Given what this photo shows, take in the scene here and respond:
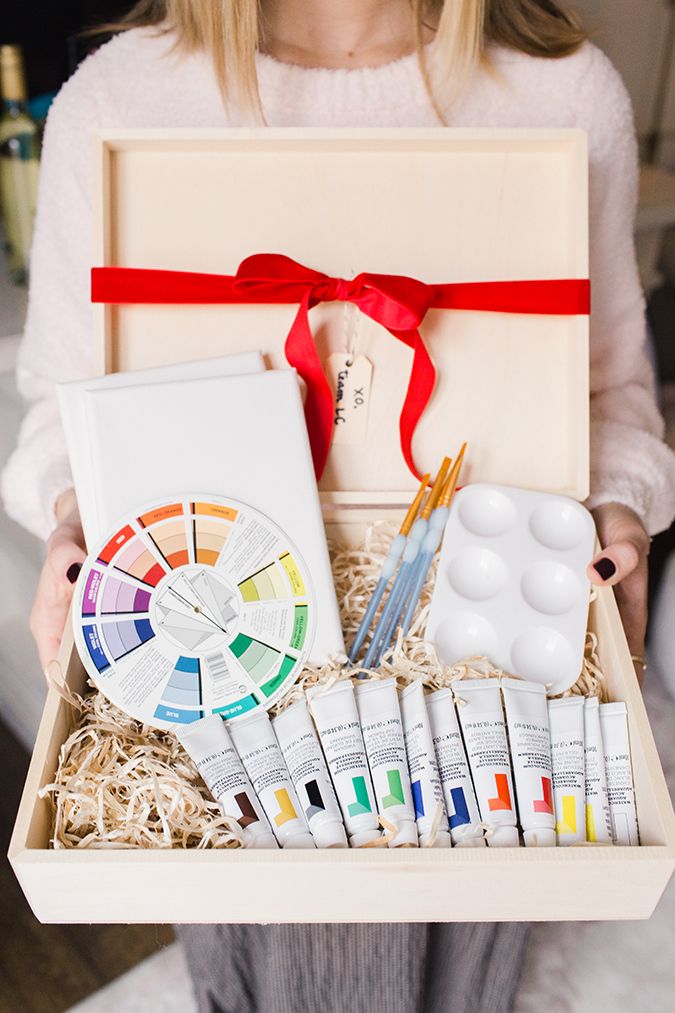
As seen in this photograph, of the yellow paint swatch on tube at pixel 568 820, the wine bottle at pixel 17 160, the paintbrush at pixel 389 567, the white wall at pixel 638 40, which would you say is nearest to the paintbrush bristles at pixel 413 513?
the paintbrush at pixel 389 567

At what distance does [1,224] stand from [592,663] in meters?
1.19

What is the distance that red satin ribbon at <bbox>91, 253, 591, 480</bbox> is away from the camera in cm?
73

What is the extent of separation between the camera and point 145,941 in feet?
4.00

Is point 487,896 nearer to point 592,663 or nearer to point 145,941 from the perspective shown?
point 592,663

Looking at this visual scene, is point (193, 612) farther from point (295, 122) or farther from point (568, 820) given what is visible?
point (295, 122)

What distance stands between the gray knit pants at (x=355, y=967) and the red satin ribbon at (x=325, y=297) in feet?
1.31

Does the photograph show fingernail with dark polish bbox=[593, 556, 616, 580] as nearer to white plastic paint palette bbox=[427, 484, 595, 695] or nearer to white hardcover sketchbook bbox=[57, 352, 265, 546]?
white plastic paint palette bbox=[427, 484, 595, 695]

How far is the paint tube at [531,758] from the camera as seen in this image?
0.57 meters

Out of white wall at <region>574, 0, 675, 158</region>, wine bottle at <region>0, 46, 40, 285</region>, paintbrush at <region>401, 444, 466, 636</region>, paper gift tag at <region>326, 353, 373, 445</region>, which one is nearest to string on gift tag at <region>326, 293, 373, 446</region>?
paper gift tag at <region>326, 353, 373, 445</region>

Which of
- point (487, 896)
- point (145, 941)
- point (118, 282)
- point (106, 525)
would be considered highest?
point (118, 282)

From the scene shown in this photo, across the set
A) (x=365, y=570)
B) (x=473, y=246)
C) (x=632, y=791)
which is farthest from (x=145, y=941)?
(x=473, y=246)

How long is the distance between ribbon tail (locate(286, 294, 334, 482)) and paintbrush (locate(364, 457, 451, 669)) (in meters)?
0.10

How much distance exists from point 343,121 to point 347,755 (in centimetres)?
58

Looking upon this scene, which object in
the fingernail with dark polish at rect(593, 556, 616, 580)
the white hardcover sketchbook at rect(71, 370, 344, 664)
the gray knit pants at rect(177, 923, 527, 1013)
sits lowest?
the gray knit pants at rect(177, 923, 527, 1013)
